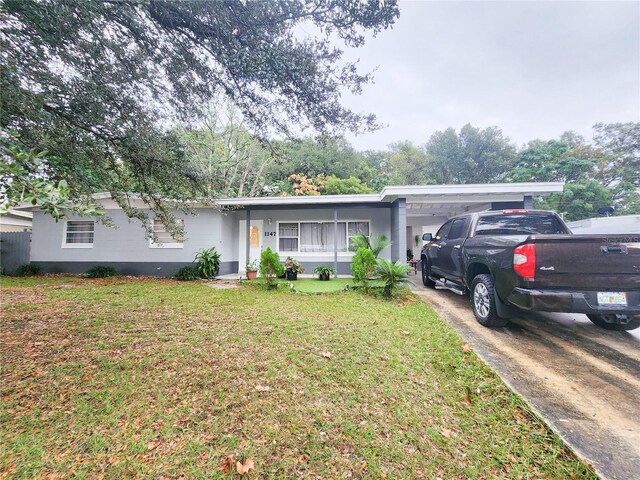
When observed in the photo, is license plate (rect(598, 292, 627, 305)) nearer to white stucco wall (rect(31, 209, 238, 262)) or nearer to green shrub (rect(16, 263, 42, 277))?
white stucco wall (rect(31, 209, 238, 262))

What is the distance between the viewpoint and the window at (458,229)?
5.27 metres

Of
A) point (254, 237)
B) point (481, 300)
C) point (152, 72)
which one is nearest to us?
point (481, 300)

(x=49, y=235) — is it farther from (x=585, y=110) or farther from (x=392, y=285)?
(x=585, y=110)

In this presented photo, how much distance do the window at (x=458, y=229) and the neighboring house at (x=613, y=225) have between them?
257 inches

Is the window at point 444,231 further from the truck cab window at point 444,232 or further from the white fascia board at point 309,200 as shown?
the white fascia board at point 309,200

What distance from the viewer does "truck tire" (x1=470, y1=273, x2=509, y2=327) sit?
154 inches

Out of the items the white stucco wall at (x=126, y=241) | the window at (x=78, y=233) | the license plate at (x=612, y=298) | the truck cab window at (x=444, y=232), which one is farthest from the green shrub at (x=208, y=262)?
the license plate at (x=612, y=298)

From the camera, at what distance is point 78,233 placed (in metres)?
10.6

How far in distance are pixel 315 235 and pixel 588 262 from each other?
27.5 ft

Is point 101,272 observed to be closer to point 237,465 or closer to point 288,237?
point 288,237

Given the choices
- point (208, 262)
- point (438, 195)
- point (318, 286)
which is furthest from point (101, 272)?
point (438, 195)

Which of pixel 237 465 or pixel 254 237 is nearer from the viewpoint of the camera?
pixel 237 465

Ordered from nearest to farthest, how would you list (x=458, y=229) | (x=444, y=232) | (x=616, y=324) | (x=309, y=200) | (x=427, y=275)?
(x=616, y=324)
(x=458, y=229)
(x=444, y=232)
(x=427, y=275)
(x=309, y=200)

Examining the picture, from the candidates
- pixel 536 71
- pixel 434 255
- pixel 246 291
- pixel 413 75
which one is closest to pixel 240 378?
pixel 246 291
